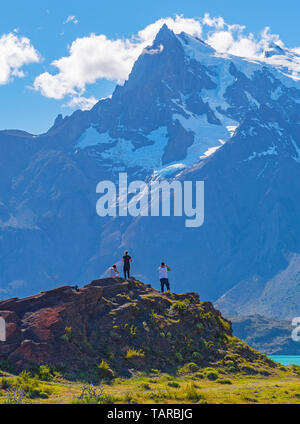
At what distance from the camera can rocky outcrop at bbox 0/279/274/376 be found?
48.3 metres

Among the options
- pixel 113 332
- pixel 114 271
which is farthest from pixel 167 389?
pixel 114 271

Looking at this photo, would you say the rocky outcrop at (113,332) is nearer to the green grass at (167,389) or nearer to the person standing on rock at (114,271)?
the person standing on rock at (114,271)

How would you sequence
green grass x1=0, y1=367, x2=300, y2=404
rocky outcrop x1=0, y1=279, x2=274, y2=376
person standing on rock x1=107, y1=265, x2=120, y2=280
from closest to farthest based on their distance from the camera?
green grass x1=0, y1=367, x2=300, y2=404 → rocky outcrop x1=0, y1=279, x2=274, y2=376 → person standing on rock x1=107, y1=265, x2=120, y2=280

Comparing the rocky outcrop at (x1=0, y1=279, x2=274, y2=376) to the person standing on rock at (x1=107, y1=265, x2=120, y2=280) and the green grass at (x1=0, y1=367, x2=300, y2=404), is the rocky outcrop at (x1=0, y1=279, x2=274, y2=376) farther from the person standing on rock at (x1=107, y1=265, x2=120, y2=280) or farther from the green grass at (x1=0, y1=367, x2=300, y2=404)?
the green grass at (x1=0, y1=367, x2=300, y2=404)

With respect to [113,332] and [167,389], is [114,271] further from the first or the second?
[167,389]

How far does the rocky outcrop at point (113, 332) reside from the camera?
4828 centimetres

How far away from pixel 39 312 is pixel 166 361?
1009 centimetres

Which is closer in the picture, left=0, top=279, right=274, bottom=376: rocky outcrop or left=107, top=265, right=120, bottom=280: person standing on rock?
left=0, top=279, right=274, bottom=376: rocky outcrop

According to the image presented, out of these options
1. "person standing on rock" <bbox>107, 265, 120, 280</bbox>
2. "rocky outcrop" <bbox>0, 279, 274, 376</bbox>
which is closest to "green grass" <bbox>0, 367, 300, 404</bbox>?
"rocky outcrop" <bbox>0, 279, 274, 376</bbox>

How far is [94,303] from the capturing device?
5547 cm

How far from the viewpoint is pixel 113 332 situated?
173 feet

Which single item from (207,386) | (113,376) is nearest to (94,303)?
(113,376)
